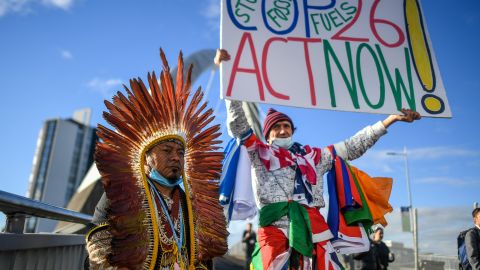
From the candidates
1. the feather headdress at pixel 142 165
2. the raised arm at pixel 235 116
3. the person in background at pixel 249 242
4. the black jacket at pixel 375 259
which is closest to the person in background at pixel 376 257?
the black jacket at pixel 375 259

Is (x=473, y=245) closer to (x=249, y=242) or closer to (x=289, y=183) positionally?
(x=289, y=183)

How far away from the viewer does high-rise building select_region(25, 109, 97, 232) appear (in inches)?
2633

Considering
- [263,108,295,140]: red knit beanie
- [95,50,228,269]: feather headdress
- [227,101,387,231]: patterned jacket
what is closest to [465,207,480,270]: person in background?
[227,101,387,231]: patterned jacket

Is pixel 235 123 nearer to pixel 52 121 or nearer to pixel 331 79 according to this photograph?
pixel 331 79

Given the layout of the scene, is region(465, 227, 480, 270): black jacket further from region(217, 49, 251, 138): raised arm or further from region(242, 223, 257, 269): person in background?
region(242, 223, 257, 269): person in background

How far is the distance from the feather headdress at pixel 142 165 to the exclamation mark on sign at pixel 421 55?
1982 millimetres

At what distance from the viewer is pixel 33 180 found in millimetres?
66875

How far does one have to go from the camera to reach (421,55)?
349cm

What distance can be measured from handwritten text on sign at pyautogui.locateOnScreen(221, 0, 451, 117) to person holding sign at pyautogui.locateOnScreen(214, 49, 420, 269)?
17 centimetres

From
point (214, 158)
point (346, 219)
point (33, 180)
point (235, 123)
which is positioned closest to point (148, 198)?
point (214, 158)

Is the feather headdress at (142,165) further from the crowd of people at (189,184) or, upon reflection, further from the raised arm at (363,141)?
the raised arm at (363,141)

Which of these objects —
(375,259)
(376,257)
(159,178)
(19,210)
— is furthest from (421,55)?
(376,257)

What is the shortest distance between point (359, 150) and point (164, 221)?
190cm

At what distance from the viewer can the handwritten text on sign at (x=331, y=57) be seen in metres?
3.00
